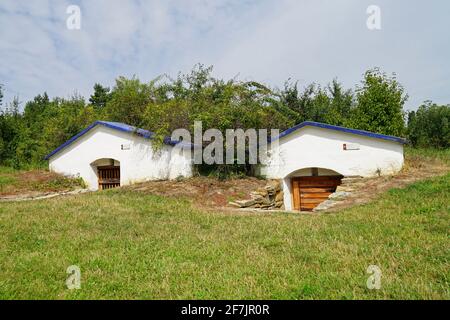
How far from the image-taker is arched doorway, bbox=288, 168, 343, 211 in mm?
13414

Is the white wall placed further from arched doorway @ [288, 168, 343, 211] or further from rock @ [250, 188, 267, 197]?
arched doorway @ [288, 168, 343, 211]

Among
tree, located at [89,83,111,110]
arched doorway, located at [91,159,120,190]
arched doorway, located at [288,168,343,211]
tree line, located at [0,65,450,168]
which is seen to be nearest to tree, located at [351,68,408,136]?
tree line, located at [0,65,450,168]

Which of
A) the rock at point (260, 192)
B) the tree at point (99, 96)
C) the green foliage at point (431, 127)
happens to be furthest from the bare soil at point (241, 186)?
the tree at point (99, 96)

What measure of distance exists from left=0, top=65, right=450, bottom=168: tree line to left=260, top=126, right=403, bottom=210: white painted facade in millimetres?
1513

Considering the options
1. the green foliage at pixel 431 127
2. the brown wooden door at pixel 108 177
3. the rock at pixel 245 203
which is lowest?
the rock at pixel 245 203

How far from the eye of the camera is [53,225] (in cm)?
703

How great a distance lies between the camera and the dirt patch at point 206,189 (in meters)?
11.1

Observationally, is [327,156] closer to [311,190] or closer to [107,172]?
[311,190]

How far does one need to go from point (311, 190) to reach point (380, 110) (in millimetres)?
7880

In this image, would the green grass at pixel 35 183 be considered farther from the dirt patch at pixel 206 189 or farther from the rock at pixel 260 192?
the rock at pixel 260 192

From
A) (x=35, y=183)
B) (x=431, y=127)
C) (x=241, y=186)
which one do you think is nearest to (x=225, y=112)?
(x=241, y=186)

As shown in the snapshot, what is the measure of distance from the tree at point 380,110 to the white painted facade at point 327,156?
21.2ft

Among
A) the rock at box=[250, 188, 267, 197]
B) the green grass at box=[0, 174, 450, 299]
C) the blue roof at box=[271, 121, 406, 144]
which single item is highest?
the blue roof at box=[271, 121, 406, 144]
